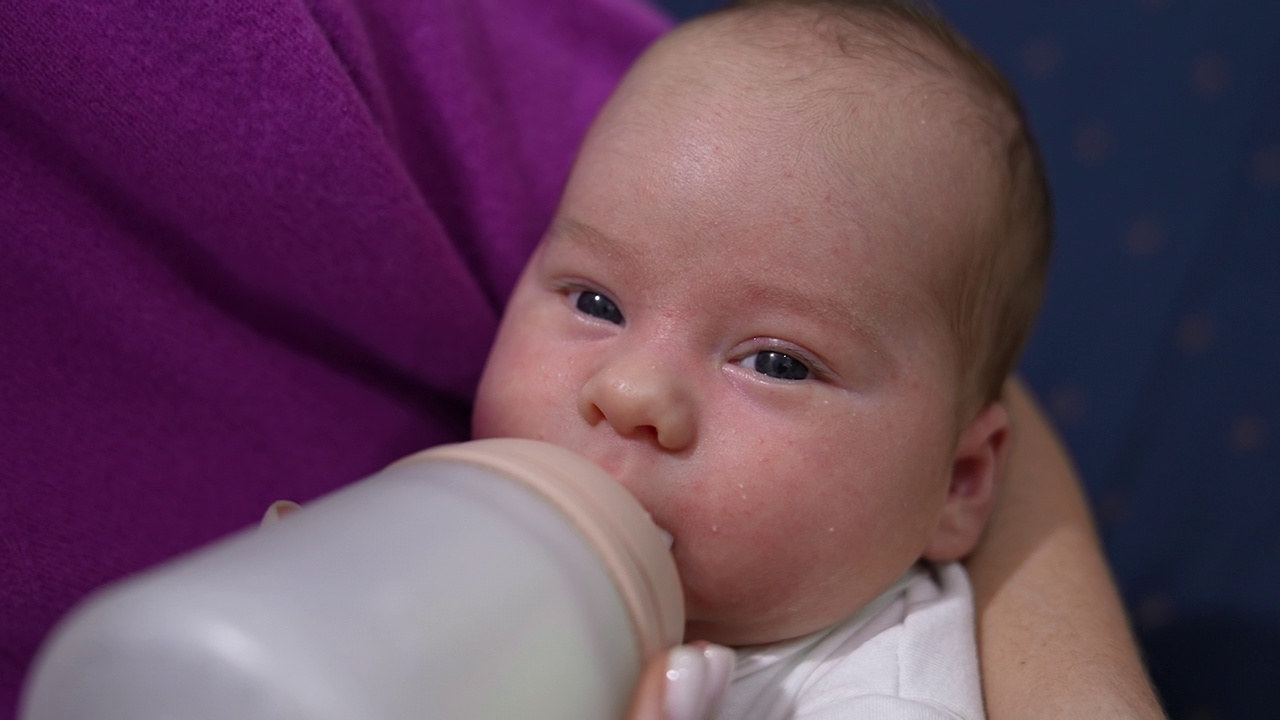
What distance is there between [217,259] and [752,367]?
484mm

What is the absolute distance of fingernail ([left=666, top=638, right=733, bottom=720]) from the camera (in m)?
0.64

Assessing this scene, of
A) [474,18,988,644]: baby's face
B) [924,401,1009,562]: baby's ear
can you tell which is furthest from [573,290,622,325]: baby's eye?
[924,401,1009,562]: baby's ear

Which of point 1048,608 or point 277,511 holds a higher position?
point 277,511

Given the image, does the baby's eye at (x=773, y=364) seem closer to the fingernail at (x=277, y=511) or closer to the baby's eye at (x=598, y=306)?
the baby's eye at (x=598, y=306)

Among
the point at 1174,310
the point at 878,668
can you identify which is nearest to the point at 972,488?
the point at 878,668

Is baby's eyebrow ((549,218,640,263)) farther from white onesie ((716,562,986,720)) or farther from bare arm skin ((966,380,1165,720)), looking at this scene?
bare arm skin ((966,380,1165,720))

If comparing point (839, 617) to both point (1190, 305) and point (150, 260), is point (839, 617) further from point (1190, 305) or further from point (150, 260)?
point (1190, 305)

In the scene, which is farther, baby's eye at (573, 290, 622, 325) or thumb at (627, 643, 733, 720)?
baby's eye at (573, 290, 622, 325)

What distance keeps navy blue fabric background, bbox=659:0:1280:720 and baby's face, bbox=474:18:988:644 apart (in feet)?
2.73

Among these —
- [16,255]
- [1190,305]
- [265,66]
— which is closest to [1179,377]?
[1190,305]

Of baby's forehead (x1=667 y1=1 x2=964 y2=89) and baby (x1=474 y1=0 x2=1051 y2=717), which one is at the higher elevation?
baby's forehead (x1=667 y1=1 x2=964 y2=89)

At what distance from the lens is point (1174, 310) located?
1.65 metres

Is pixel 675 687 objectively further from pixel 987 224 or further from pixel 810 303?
pixel 987 224

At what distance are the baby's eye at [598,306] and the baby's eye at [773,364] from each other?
0.12m
